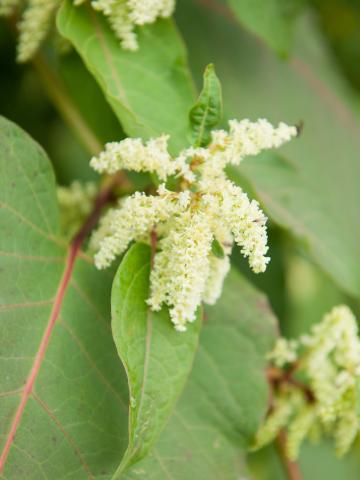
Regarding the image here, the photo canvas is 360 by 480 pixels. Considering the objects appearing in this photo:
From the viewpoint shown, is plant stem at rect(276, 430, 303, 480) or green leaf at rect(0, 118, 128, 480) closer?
green leaf at rect(0, 118, 128, 480)

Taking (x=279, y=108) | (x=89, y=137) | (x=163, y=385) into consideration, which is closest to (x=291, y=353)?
(x=163, y=385)

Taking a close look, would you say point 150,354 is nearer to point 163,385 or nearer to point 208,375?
point 163,385

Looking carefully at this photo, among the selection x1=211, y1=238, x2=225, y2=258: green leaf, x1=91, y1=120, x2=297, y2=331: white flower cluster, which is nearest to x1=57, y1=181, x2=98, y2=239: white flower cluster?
x1=91, y1=120, x2=297, y2=331: white flower cluster

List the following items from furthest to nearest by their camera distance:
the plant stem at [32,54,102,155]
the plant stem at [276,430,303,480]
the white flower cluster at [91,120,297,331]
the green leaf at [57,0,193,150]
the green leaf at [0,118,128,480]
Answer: the plant stem at [32,54,102,155], the plant stem at [276,430,303,480], the green leaf at [57,0,193,150], the green leaf at [0,118,128,480], the white flower cluster at [91,120,297,331]

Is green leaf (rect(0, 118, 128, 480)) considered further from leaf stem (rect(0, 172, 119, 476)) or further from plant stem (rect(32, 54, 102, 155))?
plant stem (rect(32, 54, 102, 155))

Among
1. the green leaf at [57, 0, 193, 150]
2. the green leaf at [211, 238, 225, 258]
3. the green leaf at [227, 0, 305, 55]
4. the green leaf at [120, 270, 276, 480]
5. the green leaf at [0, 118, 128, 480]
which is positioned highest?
the green leaf at [227, 0, 305, 55]

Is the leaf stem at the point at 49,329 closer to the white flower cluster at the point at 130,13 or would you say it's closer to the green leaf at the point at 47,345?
the green leaf at the point at 47,345
